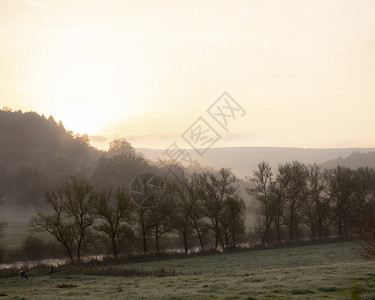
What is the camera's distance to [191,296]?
22.6m

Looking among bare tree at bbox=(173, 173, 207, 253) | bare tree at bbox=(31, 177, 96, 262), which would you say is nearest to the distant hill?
bare tree at bbox=(173, 173, 207, 253)

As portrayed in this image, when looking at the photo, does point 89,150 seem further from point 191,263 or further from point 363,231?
point 363,231

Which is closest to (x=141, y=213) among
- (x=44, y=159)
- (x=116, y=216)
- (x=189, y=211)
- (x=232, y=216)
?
(x=116, y=216)

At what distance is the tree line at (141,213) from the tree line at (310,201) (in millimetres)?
7524

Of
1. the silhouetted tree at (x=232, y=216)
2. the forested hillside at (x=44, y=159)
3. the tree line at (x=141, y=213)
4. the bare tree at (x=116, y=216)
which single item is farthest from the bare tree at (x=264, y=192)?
the forested hillside at (x=44, y=159)

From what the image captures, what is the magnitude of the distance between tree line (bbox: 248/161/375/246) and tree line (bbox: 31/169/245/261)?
7.52 metres

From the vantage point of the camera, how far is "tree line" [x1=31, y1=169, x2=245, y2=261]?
2384 inches

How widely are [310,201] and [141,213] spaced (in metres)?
38.1

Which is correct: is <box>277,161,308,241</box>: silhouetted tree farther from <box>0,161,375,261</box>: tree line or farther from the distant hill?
the distant hill

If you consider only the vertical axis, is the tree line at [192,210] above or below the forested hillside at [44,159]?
below

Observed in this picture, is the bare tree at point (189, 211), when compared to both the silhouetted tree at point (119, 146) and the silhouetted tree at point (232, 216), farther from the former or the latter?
the silhouetted tree at point (119, 146)

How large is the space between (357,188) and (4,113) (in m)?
A: 157

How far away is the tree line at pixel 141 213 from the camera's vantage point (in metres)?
60.6

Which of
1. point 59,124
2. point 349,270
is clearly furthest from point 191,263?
point 59,124
